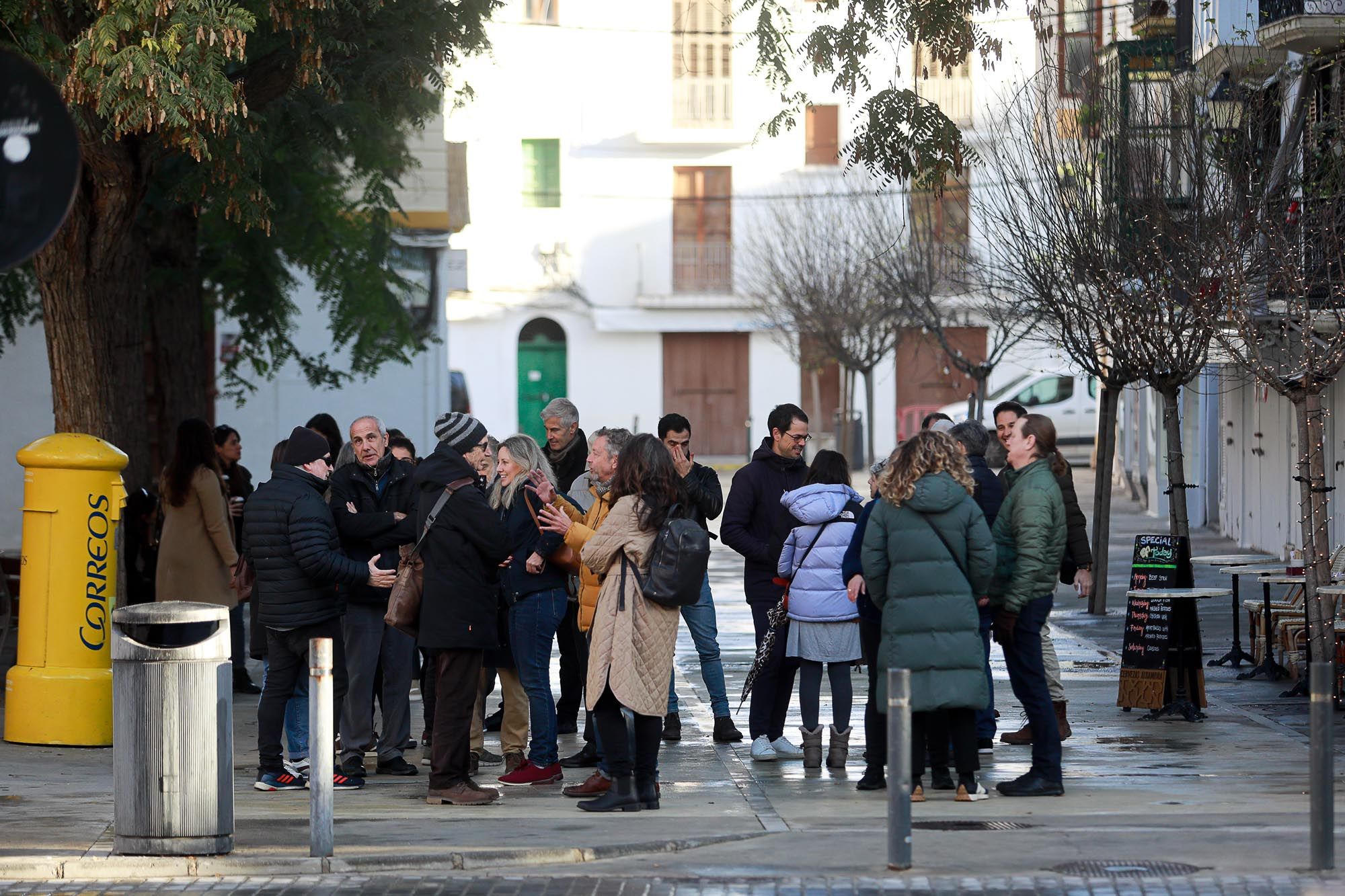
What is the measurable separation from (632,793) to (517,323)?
131ft

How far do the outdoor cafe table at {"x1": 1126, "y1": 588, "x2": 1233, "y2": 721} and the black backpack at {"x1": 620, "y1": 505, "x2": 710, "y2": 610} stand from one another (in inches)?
162

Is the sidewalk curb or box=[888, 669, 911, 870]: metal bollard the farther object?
the sidewalk curb

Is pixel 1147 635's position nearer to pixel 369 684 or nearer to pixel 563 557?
pixel 563 557

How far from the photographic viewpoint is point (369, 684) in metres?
9.45

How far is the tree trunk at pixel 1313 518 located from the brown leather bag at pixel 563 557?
4.55 meters

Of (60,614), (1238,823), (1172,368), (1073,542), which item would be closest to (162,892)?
(60,614)

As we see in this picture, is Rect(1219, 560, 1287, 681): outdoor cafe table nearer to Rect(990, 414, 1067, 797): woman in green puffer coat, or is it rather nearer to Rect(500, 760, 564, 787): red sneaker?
Rect(990, 414, 1067, 797): woman in green puffer coat

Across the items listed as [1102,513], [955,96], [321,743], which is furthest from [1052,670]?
[955,96]

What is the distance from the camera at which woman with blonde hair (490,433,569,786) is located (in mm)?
9180

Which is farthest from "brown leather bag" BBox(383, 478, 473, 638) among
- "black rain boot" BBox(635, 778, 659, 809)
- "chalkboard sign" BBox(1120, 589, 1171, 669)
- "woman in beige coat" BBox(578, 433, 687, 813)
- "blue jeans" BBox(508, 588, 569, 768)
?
"chalkboard sign" BBox(1120, 589, 1171, 669)

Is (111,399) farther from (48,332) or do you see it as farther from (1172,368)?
(1172,368)

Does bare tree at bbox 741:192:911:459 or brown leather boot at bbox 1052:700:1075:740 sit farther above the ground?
bare tree at bbox 741:192:911:459

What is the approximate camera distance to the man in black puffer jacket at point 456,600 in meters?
8.52

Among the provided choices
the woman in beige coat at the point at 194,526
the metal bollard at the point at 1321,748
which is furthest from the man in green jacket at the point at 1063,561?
the woman in beige coat at the point at 194,526
